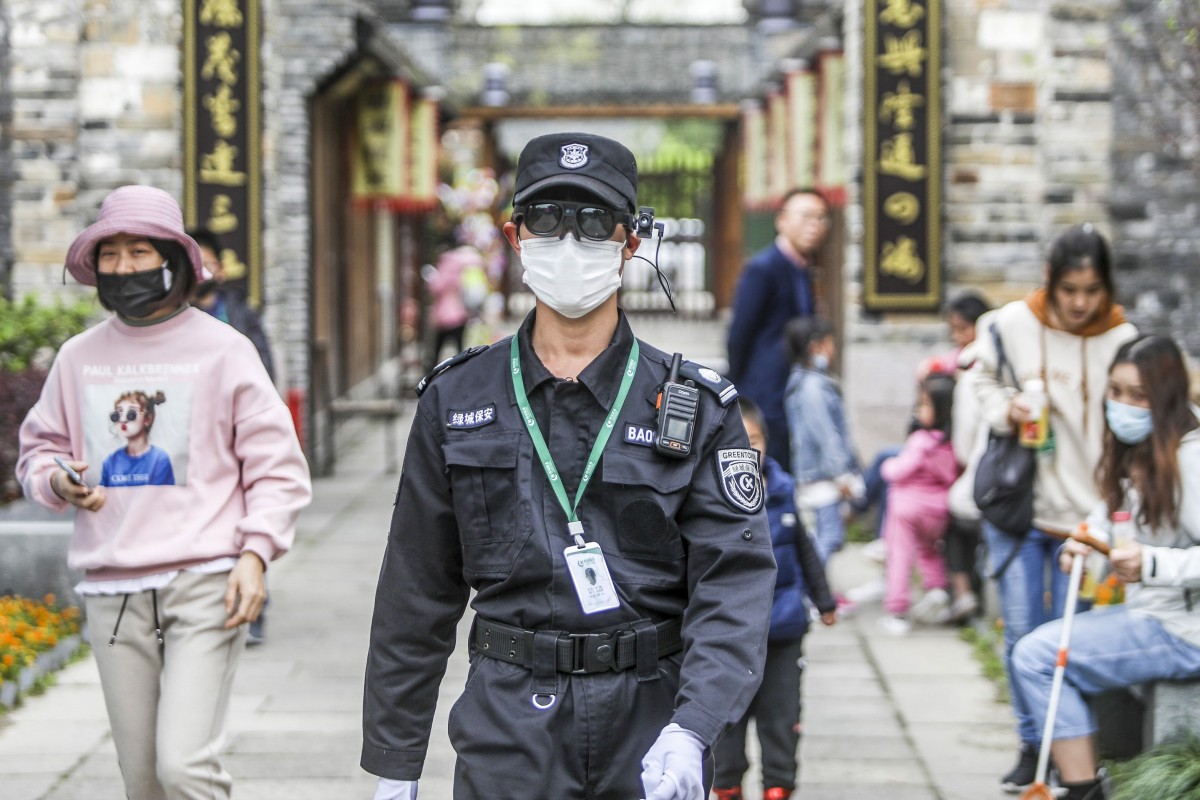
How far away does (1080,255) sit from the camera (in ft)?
17.5

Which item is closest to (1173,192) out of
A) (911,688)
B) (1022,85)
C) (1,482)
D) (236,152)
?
(1022,85)

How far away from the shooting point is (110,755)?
6.11 meters

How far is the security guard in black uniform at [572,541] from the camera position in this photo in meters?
3.04

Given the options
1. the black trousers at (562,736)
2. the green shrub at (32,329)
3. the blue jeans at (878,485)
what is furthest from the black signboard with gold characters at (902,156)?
the black trousers at (562,736)

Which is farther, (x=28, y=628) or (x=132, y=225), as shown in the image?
(x=28, y=628)

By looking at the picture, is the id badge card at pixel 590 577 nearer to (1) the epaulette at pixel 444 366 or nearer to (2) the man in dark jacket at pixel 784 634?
(1) the epaulette at pixel 444 366

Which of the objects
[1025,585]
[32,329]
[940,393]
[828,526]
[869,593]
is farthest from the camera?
[32,329]

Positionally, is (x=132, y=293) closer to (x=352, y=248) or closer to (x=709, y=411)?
(x=709, y=411)

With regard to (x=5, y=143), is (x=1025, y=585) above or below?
below

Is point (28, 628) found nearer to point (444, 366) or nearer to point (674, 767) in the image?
point (444, 366)

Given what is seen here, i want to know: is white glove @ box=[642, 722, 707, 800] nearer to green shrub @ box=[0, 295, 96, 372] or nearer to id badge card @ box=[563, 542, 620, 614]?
id badge card @ box=[563, 542, 620, 614]

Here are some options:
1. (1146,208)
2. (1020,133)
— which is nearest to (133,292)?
(1020,133)

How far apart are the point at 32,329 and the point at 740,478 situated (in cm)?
705

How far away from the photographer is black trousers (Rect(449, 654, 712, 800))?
304 cm
